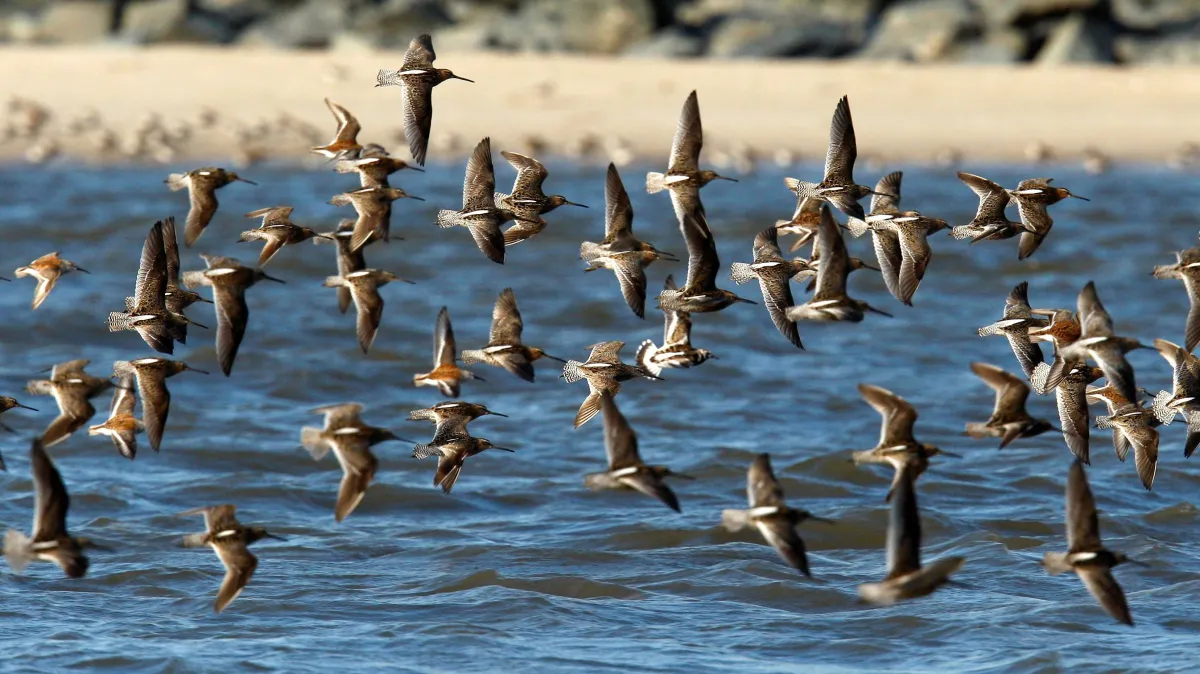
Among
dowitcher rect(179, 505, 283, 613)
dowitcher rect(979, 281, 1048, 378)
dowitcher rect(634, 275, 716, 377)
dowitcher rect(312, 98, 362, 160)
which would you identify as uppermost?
dowitcher rect(312, 98, 362, 160)

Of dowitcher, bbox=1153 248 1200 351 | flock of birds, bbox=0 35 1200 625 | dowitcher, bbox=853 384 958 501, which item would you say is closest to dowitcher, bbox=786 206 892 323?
flock of birds, bbox=0 35 1200 625

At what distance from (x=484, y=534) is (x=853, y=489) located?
2876 millimetres

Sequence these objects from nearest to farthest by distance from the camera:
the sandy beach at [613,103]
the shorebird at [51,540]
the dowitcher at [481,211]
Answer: the shorebird at [51,540]
the dowitcher at [481,211]
the sandy beach at [613,103]

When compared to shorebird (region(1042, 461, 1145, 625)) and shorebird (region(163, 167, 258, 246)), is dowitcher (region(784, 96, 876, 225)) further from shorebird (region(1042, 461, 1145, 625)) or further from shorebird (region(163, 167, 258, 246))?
shorebird (region(163, 167, 258, 246))

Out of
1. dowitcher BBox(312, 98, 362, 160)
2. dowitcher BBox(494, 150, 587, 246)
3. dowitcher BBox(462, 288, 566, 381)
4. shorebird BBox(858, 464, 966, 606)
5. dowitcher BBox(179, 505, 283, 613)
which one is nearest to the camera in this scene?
shorebird BBox(858, 464, 966, 606)

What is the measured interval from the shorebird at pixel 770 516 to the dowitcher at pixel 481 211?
1953 mm

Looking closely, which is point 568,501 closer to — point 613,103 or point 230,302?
point 230,302

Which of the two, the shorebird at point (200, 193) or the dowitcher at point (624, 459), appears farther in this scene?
the shorebird at point (200, 193)

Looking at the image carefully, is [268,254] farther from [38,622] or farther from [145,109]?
[145,109]

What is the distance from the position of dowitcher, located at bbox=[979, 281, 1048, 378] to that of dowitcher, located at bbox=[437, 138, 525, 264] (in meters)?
2.50

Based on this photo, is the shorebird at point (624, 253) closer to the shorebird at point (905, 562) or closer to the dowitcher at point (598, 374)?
the dowitcher at point (598, 374)

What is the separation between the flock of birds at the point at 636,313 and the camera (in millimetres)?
7805

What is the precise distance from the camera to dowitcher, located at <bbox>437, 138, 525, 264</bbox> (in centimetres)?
901

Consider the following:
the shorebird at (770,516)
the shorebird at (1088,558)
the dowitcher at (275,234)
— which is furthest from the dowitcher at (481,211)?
the shorebird at (1088,558)
